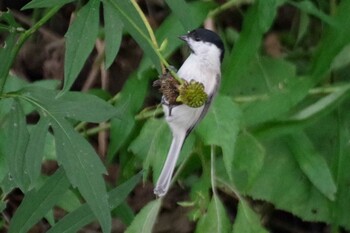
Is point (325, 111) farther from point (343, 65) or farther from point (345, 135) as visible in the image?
point (343, 65)

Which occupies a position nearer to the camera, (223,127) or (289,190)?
(223,127)

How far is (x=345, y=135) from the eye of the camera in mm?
3125

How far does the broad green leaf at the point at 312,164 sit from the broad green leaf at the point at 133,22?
122cm

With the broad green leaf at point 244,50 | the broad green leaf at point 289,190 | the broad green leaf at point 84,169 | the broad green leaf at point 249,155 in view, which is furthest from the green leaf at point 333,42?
the broad green leaf at point 84,169

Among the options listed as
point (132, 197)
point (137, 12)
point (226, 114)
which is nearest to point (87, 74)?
point (132, 197)

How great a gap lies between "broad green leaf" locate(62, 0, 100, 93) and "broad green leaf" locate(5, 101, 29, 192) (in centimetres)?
17

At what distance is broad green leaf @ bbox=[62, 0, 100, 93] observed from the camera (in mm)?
2039

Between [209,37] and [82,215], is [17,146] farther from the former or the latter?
[209,37]

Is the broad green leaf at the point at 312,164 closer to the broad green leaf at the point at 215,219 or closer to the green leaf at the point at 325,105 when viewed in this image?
the green leaf at the point at 325,105

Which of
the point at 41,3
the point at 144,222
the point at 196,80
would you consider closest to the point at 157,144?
the point at 144,222

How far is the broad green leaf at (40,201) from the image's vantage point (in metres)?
2.36

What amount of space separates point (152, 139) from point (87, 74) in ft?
4.61

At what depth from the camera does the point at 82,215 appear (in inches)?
94.7

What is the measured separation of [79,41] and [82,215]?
1.74ft
